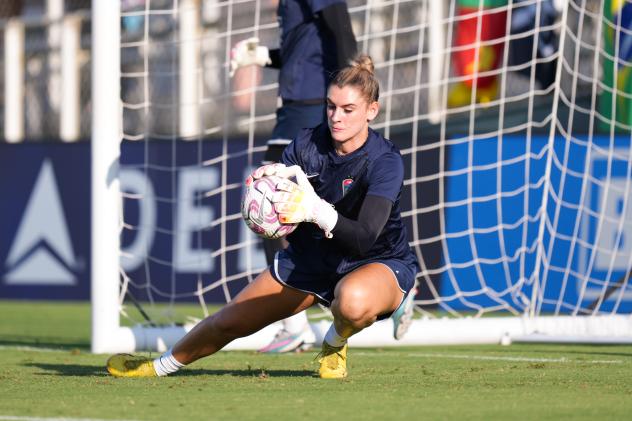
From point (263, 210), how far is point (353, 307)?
1.94 ft

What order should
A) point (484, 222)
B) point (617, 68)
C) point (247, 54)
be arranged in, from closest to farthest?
point (247, 54), point (617, 68), point (484, 222)

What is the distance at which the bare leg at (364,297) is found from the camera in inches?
197

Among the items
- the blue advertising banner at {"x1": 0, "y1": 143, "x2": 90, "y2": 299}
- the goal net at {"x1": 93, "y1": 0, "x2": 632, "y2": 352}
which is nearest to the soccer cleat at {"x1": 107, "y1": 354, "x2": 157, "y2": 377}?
the goal net at {"x1": 93, "y1": 0, "x2": 632, "y2": 352}

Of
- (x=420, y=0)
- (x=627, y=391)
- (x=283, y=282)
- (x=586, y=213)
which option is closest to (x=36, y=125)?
(x=420, y=0)

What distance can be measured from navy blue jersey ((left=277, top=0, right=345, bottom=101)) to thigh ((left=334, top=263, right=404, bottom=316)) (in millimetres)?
1880

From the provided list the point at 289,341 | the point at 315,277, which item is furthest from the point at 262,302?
the point at 289,341

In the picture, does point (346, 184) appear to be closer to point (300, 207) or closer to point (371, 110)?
point (371, 110)

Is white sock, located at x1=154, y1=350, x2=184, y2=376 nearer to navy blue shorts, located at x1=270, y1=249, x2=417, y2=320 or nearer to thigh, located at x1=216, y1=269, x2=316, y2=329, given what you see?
thigh, located at x1=216, y1=269, x2=316, y2=329

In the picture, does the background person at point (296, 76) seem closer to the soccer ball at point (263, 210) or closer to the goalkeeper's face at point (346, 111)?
the goalkeeper's face at point (346, 111)

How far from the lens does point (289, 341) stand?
6.89 m

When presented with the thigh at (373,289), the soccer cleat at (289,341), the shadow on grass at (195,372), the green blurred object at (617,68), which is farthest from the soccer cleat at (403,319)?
the green blurred object at (617,68)

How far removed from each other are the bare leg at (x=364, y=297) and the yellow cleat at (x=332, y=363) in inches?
7.9

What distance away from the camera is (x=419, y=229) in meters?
10.4

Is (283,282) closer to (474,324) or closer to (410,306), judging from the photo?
(410,306)
